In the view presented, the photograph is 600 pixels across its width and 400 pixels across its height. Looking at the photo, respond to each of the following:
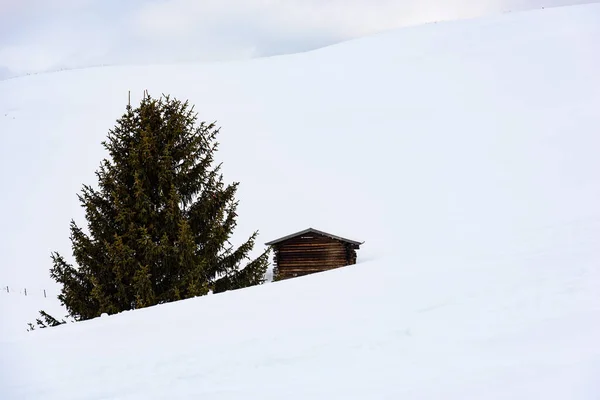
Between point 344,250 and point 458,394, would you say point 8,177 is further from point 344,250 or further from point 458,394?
point 458,394

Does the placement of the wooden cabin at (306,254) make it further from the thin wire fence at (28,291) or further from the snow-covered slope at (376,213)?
the thin wire fence at (28,291)

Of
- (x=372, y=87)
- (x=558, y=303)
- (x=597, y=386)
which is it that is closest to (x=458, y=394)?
(x=597, y=386)

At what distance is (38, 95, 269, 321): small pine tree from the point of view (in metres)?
13.0

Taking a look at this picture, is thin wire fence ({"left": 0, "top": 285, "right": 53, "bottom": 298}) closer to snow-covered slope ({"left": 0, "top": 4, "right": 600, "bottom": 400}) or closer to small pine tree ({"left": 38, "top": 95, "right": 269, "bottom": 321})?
snow-covered slope ({"left": 0, "top": 4, "right": 600, "bottom": 400})

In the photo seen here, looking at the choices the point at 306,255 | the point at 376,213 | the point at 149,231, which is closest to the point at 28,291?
the point at 306,255

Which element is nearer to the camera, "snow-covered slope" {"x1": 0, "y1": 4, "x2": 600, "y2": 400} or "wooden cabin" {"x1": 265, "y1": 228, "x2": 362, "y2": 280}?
"snow-covered slope" {"x1": 0, "y1": 4, "x2": 600, "y2": 400}

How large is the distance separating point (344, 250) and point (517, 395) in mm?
21071

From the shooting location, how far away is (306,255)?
84.0 ft

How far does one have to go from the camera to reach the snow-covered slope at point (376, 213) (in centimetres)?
599

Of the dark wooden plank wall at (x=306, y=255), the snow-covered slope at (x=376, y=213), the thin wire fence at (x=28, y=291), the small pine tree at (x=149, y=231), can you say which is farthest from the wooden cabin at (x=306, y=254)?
the small pine tree at (x=149, y=231)

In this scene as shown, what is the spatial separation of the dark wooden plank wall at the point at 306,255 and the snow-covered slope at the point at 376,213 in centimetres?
345

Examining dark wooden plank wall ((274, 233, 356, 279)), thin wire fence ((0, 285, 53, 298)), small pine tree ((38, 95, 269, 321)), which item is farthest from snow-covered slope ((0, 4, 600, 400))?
small pine tree ((38, 95, 269, 321))

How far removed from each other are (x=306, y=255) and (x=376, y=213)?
11.6 meters

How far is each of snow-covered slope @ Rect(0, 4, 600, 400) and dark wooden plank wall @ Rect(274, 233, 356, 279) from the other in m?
3.45
